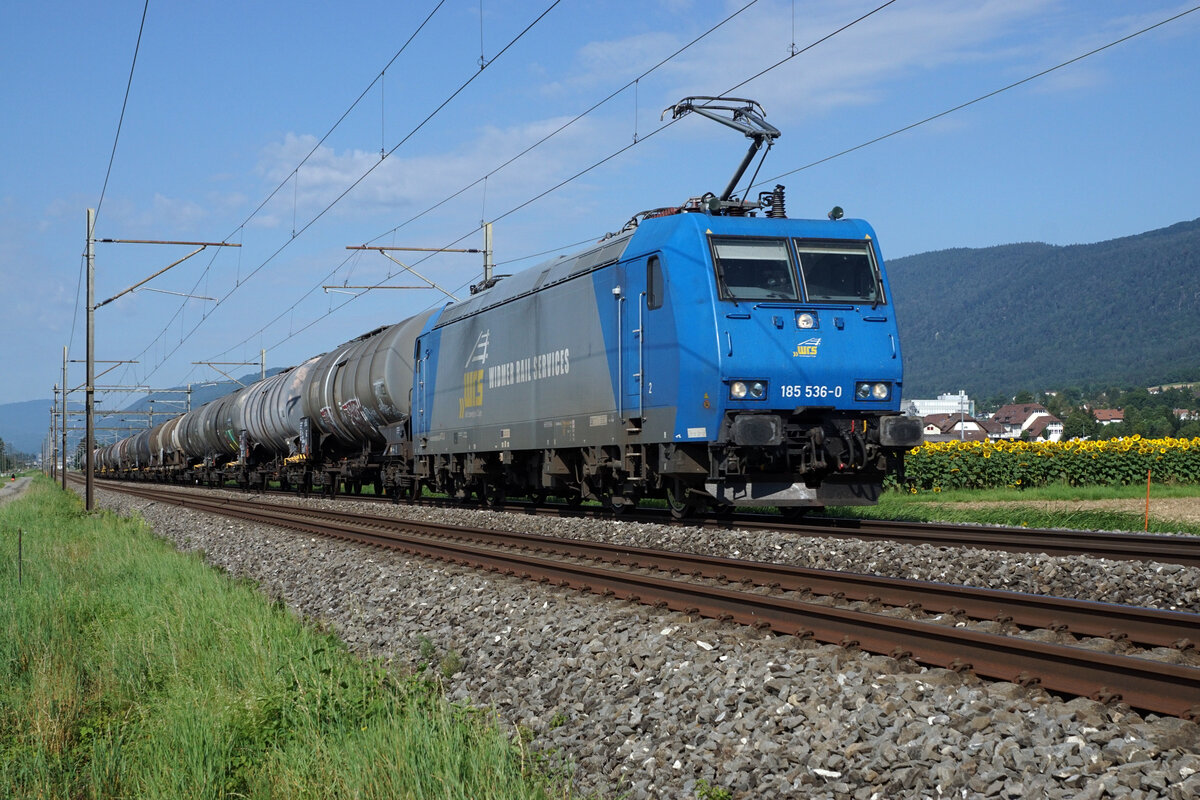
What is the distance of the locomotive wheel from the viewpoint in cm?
1446

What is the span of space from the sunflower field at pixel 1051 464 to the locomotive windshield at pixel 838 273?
12060mm

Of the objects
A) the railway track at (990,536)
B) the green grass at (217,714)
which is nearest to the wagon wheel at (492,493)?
the railway track at (990,536)

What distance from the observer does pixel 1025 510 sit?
1762cm

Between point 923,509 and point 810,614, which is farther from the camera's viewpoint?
point 923,509

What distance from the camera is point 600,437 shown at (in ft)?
49.6

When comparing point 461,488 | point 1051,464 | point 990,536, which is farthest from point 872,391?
point 1051,464

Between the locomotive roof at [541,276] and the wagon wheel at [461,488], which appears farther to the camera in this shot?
the wagon wheel at [461,488]

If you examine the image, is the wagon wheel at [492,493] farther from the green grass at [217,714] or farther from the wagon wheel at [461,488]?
the green grass at [217,714]

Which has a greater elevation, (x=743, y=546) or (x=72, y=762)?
(x=743, y=546)

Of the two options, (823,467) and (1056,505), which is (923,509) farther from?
(823,467)

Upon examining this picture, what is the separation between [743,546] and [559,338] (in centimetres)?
564

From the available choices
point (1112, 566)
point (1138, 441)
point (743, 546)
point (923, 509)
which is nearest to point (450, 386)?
point (923, 509)

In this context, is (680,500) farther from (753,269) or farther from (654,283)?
(753,269)

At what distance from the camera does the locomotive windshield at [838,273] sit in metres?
13.4
